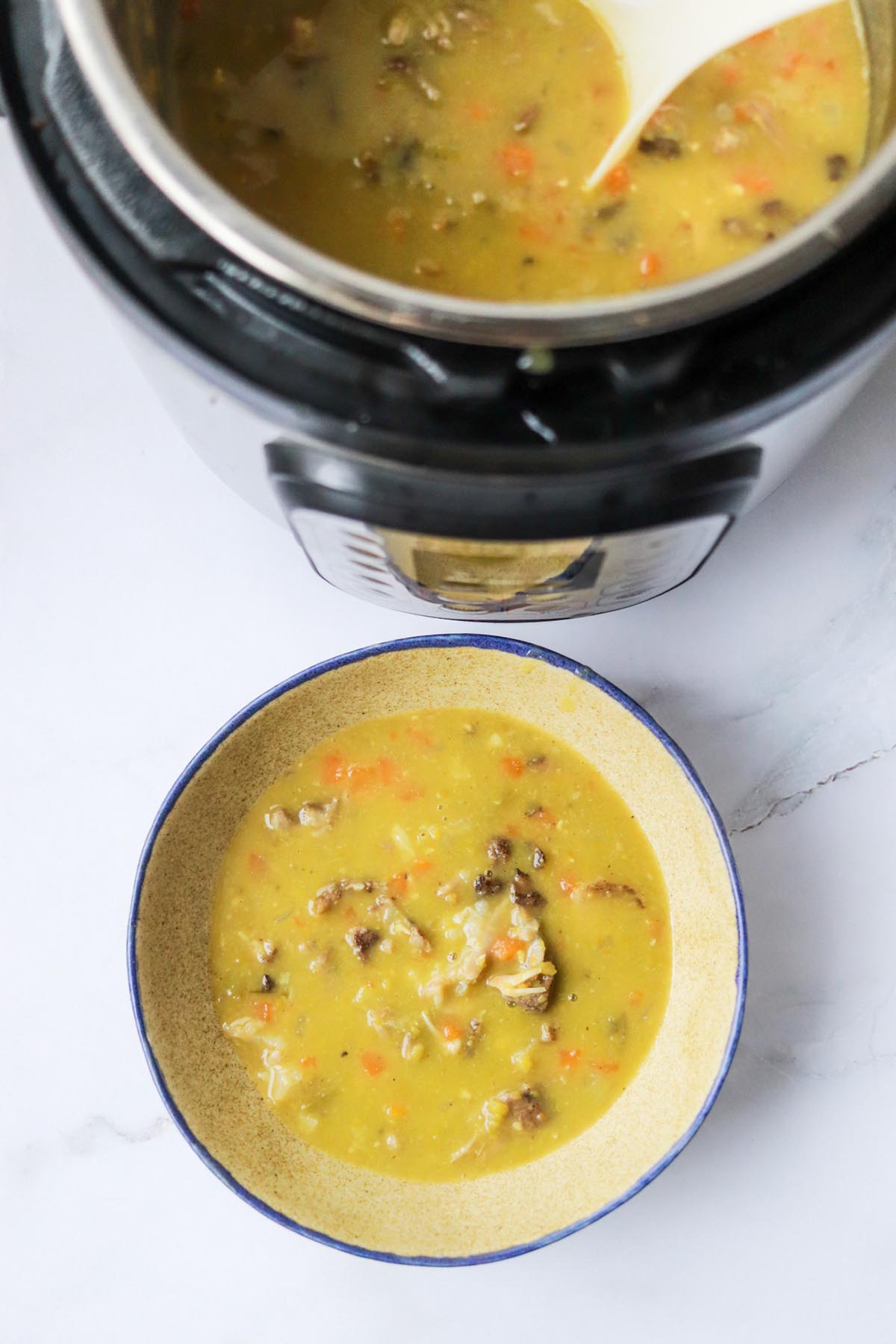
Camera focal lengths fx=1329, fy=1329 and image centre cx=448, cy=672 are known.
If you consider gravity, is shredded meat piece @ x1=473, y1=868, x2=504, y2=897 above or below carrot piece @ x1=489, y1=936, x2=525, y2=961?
above

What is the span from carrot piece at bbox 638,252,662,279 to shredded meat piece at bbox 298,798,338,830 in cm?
73

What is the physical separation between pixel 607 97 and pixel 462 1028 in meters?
1.05

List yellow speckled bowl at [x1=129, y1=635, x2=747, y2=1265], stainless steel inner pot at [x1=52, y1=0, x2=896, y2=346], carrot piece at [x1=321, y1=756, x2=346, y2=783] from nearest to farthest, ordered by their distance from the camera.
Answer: stainless steel inner pot at [x1=52, y1=0, x2=896, y2=346]
yellow speckled bowl at [x1=129, y1=635, x2=747, y2=1265]
carrot piece at [x1=321, y1=756, x2=346, y2=783]

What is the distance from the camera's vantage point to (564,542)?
3.85ft

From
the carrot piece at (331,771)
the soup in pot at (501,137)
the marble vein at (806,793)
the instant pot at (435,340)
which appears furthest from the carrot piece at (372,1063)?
the soup in pot at (501,137)

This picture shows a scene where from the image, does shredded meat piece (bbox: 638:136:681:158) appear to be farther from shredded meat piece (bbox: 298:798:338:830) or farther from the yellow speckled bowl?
shredded meat piece (bbox: 298:798:338:830)

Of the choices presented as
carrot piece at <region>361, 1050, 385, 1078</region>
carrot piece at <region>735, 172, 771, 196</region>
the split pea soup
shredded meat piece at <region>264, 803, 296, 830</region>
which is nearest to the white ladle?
carrot piece at <region>735, 172, 771, 196</region>

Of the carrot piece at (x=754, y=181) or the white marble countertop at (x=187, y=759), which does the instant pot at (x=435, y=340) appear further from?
the white marble countertop at (x=187, y=759)

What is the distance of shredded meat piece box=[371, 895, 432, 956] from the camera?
5.26 feet

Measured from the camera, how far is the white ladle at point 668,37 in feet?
4.28

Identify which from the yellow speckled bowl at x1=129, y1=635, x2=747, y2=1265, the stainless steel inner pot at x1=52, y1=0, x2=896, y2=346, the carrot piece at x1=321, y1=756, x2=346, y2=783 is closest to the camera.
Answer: the stainless steel inner pot at x1=52, y1=0, x2=896, y2=346

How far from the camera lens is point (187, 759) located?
1.70m

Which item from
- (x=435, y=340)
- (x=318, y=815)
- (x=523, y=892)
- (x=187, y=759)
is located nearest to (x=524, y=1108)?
(x=523, y=892)

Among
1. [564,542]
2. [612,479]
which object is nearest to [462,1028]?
[564,542]
